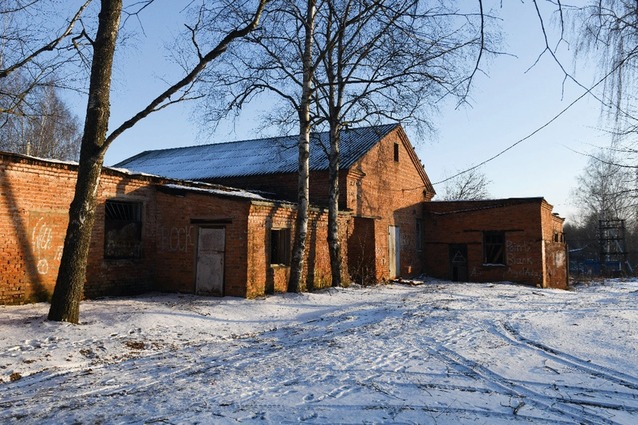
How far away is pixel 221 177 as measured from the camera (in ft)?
72.8

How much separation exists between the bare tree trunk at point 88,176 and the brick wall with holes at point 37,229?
122 inches

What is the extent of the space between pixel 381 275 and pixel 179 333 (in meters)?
11.9

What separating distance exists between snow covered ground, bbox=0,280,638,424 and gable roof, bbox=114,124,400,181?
9780 mm

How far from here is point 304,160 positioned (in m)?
14.7

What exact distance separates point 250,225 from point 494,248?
45.6 ft

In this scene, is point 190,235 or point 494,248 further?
point 494,248

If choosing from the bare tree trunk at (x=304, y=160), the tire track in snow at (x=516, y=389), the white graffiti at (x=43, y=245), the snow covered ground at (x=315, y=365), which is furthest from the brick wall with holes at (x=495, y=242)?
the white graffiti at (x=43, y=245)

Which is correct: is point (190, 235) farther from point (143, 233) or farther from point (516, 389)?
point (516, 389)

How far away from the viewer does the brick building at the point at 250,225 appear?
10.9m

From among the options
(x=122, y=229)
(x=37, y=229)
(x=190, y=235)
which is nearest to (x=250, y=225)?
(x=190, y=235)

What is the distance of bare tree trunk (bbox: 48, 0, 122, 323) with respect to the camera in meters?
8.06

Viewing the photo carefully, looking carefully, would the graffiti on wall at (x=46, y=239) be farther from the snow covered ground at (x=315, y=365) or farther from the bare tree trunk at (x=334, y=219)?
the bare tree trunk at (x=334, y=219)

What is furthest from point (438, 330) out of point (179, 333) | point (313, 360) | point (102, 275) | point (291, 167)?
point (291, 167)

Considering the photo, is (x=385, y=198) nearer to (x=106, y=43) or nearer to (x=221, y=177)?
(x=221, y=177)
